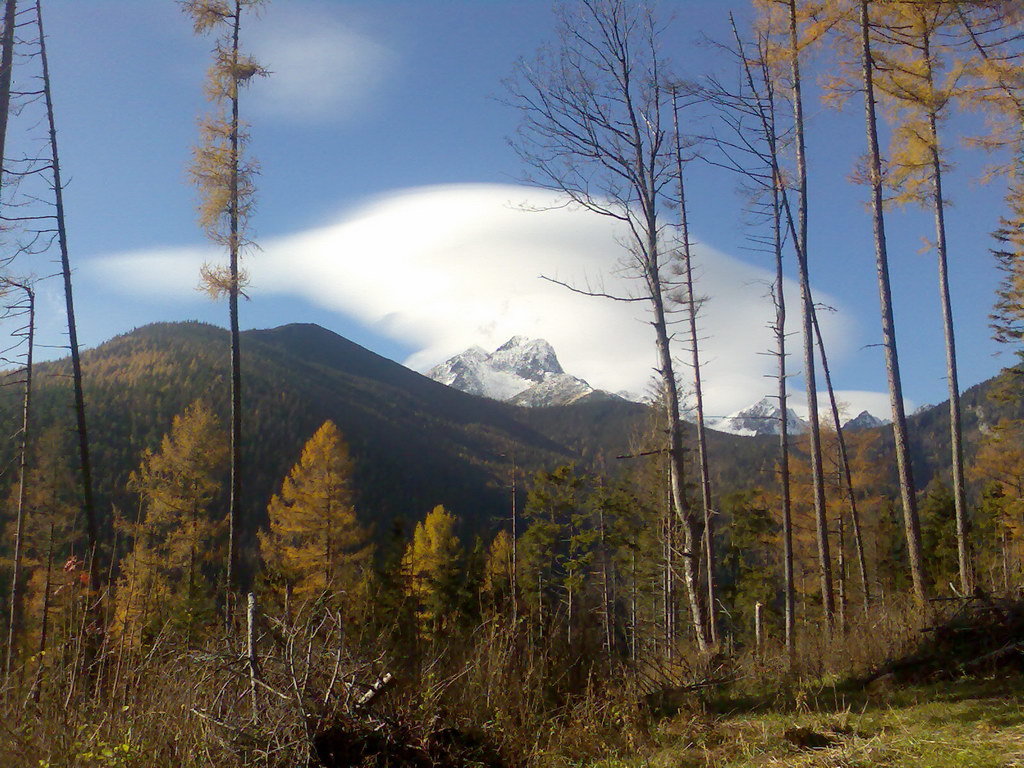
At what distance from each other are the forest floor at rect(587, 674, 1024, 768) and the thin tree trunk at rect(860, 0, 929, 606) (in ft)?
16.1

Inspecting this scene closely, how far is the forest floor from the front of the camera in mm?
3922

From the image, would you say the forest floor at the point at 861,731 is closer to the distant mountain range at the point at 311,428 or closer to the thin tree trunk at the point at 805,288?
the thin tree trunk at the point at 805,288

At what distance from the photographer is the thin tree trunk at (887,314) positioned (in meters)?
10.2

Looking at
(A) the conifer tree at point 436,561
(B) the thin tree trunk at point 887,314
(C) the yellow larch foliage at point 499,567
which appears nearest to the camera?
(C) the yellow larch foliage at point 499,567

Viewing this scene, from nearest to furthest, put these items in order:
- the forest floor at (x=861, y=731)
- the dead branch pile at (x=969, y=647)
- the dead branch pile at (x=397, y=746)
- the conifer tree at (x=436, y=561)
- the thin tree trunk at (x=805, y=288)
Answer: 1. the forest floor at (x=861, y=731)
2. the dead branch pile at (x=397, y=746)
3. the dead branch pile at (x=969, y=647)
4. the thin tree trunk at (x=805, y=288)
5. the conifer tree at (x=436, y=561)

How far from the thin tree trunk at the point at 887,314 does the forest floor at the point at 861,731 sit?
4.89m

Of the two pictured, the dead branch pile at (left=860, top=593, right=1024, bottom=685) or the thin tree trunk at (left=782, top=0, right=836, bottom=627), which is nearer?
the dead branch pile at (left=860, top=593, right=1024, bottom=685)

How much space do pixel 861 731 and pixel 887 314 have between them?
26.4ft

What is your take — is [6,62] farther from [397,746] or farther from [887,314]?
[887,314]

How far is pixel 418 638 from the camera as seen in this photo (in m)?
6.13

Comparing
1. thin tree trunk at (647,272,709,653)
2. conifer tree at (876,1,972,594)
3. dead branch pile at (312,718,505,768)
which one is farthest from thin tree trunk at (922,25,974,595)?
dead branch pile at (312,718,505,768)

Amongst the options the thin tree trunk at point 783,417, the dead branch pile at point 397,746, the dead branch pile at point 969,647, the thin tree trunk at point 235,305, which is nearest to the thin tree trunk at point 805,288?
the thin tree trunk at point 783,417

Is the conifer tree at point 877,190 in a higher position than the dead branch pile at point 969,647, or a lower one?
higher

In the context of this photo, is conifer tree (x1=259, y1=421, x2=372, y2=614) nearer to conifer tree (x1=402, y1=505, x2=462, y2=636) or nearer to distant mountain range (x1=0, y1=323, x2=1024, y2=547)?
conifer tree (x1=402, y1=505, x2=462, y2=636)
